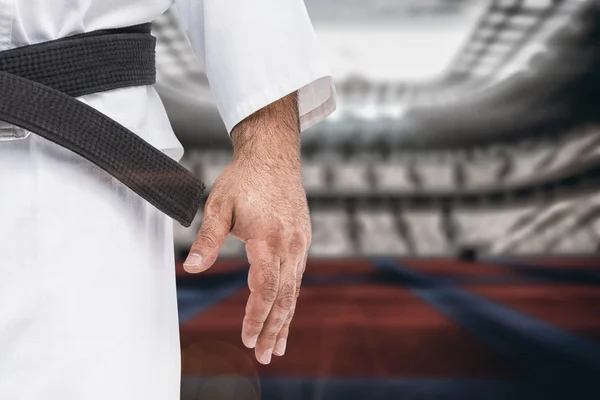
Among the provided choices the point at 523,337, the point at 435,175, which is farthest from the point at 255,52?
the point at 435,175

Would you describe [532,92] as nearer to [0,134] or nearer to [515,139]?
[515,139]

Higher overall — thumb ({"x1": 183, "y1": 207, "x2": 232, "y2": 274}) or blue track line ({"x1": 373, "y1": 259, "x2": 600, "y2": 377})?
thumb ({"x1": 183, "y1": 207, "x2": 232, "y2": 274})

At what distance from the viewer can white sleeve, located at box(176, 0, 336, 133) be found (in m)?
0.74

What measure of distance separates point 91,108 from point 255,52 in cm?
21

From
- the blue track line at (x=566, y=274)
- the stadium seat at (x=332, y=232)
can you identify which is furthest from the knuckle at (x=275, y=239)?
the stadium seat at (x=332, y=232)

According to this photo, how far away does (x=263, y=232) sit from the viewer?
662mm

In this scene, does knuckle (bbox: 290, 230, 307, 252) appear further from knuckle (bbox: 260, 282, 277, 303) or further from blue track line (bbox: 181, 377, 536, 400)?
blue track line (bbox: 181, 377, 536, 400)

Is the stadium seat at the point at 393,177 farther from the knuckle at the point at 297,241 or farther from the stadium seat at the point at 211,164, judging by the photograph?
the knuckle at the point at 297,241

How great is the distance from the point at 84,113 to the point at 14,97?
65 mm

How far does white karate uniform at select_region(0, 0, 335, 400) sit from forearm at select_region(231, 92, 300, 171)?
0.02 metres

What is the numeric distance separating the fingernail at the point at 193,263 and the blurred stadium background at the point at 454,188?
443cm

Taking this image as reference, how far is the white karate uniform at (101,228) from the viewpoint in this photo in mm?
606

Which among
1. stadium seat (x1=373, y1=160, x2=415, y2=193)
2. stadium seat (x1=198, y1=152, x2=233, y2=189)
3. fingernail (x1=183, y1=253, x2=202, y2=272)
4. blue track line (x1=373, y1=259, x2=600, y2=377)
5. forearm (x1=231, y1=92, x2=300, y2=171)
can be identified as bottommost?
blue track line (x1=373, y1=259, x2=600, y2=377)

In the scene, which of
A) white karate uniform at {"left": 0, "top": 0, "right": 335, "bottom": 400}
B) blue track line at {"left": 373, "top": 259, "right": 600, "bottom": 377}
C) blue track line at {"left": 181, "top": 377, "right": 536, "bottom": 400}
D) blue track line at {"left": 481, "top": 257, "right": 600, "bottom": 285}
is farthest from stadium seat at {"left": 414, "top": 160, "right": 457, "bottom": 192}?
white karate uniform at {"left": 0, "top": 0, "right": 335, "bottom": 400}
